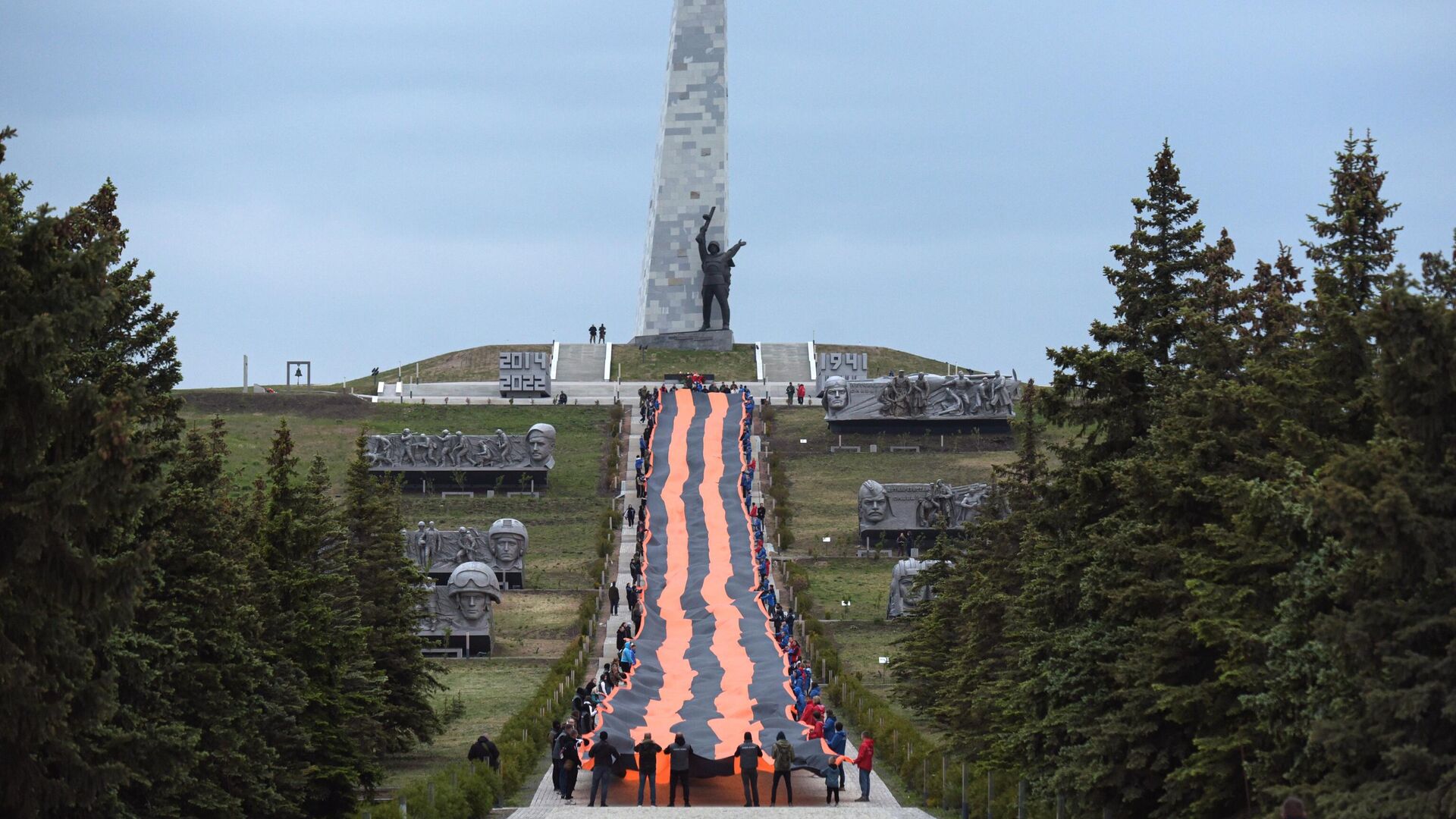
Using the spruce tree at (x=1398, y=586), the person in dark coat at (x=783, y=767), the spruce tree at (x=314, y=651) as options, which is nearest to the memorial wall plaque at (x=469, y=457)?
the spruce tree at (x=314, y=651)

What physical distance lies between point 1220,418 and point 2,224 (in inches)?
497

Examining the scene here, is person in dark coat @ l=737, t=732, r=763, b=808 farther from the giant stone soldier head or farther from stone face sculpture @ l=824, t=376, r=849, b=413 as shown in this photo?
stone face sculpture @ l=824, t=376, r=849, b=413

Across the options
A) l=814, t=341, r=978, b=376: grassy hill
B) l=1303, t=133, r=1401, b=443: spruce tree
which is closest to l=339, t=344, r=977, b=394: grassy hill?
l=814, t=341, r=978, b=376: grassy hill

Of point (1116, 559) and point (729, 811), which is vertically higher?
point (1116, 559)

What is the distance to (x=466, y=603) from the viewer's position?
46188mm

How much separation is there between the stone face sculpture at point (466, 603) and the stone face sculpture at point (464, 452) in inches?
779

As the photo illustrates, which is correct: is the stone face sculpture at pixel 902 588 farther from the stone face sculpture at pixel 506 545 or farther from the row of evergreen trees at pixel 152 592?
the row of evergreen trees at pixel 152 592

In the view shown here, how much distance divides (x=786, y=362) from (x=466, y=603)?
43932 millimetres

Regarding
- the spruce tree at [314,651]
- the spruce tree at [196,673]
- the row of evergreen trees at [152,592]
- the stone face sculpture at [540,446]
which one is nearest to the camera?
the row of evergreen trees at [152,592]

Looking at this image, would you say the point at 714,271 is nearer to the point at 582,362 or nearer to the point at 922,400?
the point at 582,362

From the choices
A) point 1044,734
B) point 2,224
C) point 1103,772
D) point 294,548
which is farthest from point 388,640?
point 2,224

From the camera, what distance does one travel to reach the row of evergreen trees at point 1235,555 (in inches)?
655

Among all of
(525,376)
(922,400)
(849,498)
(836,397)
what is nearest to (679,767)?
(849,498)

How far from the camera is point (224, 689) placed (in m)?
24.5
